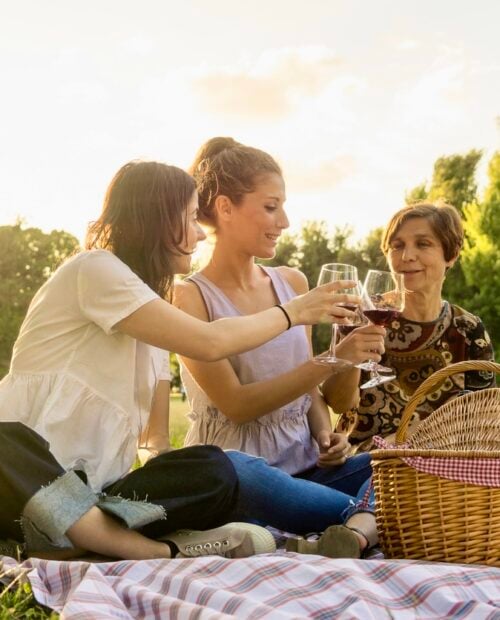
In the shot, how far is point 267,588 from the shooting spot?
3037mm

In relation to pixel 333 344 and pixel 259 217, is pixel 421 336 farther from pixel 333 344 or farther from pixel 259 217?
pixel 259 217

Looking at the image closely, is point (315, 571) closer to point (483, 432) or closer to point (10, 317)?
point (483, 432)

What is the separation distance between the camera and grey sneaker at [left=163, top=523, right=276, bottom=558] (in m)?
3.62

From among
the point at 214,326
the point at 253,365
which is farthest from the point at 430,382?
the point at 253,365

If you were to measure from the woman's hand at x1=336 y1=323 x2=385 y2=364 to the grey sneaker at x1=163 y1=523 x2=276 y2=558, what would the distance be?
886 millimetres

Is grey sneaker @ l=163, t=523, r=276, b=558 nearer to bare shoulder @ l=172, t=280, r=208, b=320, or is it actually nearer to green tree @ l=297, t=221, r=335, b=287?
bare shoulder @ l=172, t=280, r=208, b=320

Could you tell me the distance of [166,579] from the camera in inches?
119

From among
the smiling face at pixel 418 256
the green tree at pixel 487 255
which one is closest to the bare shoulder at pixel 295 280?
the smiling face at pixel 418 256

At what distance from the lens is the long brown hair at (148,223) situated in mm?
3865

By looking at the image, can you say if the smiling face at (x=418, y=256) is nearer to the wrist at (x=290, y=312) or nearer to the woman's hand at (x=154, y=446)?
the wrist at (x=290, y=312)

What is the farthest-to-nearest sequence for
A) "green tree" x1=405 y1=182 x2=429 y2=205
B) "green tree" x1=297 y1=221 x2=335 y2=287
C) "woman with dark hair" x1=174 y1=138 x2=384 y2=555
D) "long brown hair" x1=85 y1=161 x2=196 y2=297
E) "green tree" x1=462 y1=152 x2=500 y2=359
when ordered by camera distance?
1. "green tree" x1=297 y1=221 x2=335 y2=287
2. "green tree" x1=405 y1=182 x2=429 y2=205
3. "green tree" x1=462 y1=152 x2=500 y2=359
4. "woman with dark hair" x1=174 y1=138 x2=384 y2=555
5. "long brown hair" x1=85 y1=161 x2=196 y2=297

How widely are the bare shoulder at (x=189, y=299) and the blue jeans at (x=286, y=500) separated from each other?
83cm

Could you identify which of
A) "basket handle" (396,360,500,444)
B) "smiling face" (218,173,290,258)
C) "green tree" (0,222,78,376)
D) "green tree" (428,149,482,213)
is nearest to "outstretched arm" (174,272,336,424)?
"basket handle" (396,360,500,444)

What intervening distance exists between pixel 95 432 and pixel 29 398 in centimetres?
30
